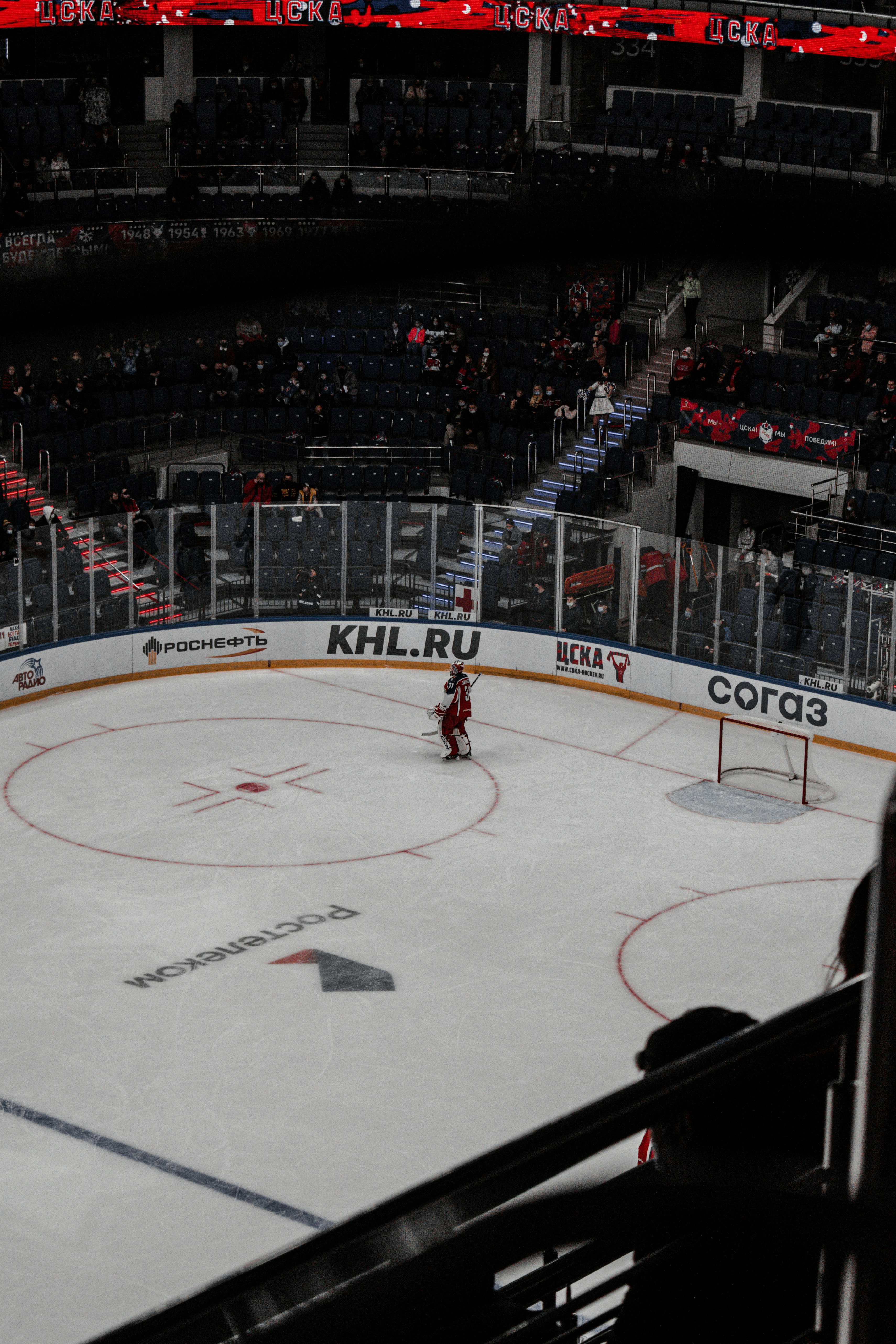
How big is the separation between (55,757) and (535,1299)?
20.9 meters

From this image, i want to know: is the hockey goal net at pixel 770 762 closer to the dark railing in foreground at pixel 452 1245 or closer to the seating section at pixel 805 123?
the seating section at pixel 805 123

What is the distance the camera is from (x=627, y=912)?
56.9 ft

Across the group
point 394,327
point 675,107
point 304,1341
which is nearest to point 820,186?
point 304,1341

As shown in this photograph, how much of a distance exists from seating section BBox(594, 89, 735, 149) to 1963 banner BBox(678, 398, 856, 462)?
8.09 meters

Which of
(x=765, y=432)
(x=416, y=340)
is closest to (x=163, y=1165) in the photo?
(x=765, y=432)

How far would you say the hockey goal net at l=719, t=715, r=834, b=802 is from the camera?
69.3 ft

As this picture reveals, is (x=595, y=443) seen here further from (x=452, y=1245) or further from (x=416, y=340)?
(x=452, y=1245)

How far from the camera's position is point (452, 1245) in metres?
1.30

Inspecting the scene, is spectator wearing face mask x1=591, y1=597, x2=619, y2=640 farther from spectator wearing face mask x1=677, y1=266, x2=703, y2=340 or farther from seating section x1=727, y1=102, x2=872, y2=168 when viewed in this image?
seating section x1=727, y1=102, x2=872, y2=168

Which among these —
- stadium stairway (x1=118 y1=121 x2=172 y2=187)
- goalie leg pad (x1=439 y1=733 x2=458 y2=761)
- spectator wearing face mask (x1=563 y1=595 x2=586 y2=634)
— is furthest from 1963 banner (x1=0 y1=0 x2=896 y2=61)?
goalie leg pad (x1=439 y1=733 x2=458 y2=761)

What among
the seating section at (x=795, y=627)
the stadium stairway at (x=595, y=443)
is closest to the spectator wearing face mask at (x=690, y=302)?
the stadium stairway at (x=595, y=443)

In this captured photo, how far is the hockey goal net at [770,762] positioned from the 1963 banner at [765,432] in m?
7.91

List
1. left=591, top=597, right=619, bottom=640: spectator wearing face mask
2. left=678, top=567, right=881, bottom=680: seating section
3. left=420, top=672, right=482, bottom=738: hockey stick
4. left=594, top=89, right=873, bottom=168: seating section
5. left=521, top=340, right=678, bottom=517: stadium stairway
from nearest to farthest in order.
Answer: left=678, top=567, right=881, bottom=680: seating section → left=420, top=672, right=482, bottom=738: hockey stick → left=591, top=597, right=619, bottom=640: spectator wearing face mask → left=521, top=340, right=678, bottom=517: stadium stairway → left=594, top=89, right=873, bottom=168: seating section

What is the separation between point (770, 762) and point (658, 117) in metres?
20.0
